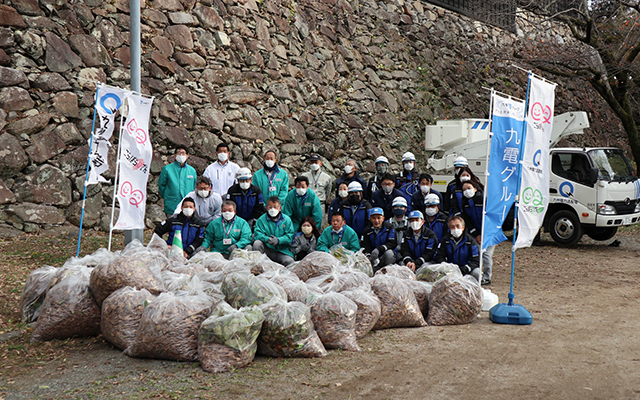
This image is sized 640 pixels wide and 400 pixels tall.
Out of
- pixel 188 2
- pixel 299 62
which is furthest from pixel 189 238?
pixel 299 62

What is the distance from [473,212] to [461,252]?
1549mm

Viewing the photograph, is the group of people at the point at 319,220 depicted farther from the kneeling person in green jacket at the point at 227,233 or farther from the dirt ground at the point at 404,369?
the dirt ground at the point at 404,369

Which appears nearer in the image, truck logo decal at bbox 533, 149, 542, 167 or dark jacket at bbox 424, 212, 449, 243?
truck logo decal at bbox 533, 149, 542, 167

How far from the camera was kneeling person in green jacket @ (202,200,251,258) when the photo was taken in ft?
27.5

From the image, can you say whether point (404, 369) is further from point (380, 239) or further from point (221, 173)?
point (221, 173)

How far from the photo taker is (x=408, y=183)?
10695 mm

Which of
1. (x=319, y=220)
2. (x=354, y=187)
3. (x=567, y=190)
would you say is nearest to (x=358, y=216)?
(x=354, y=187)

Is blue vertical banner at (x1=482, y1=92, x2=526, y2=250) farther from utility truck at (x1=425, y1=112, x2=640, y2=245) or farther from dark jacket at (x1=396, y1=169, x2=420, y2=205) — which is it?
utility truck at (x1=425, y1=112, x2=640, y2=245)

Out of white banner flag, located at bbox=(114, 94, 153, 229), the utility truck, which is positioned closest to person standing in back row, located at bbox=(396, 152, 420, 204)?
the utility truck

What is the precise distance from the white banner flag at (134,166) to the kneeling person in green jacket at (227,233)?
107cm

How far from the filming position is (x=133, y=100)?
28.5 feet

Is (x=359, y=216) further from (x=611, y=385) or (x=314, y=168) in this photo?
(x=611, y=385)

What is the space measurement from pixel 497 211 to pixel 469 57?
15.4 meters

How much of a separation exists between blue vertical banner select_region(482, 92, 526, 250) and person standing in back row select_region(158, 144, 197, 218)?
5150mm
